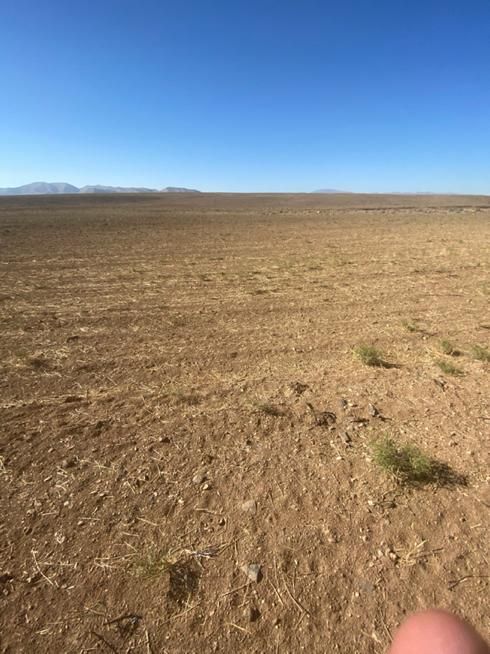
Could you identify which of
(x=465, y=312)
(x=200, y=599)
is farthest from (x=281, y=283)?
(x=200, y=599)

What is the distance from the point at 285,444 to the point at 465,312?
5.78m

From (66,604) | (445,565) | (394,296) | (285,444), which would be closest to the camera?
(66,604)

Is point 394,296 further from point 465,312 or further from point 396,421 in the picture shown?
point 396,421

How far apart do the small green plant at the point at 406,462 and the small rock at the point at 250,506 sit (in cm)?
117

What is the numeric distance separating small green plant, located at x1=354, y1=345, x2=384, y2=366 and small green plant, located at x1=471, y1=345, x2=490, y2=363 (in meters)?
1.33

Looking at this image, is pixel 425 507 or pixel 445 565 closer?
pixel 445 565

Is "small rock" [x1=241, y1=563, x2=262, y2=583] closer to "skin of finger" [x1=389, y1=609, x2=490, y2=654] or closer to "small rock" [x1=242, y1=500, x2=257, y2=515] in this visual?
"small rock" [x1=242, y1=500, x2=257, y2=515]

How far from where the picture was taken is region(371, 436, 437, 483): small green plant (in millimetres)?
3316

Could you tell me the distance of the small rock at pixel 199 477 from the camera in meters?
3.32

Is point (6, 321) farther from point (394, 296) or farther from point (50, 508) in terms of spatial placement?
point (394, 296)

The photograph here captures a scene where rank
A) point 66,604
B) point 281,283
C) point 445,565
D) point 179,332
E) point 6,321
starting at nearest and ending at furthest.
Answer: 1. point 66,604
2. point 445,565
3. point 179,332
4. point 6,321
5. point 281,283

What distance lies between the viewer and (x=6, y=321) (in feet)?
24.1

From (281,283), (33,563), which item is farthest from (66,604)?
(281,283)

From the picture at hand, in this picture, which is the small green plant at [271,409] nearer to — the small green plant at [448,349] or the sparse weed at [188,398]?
the sparse weed at [188,398]
